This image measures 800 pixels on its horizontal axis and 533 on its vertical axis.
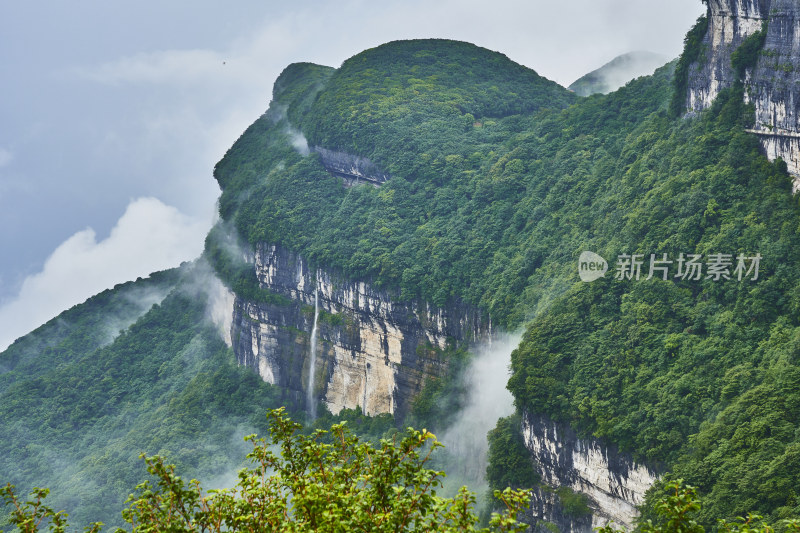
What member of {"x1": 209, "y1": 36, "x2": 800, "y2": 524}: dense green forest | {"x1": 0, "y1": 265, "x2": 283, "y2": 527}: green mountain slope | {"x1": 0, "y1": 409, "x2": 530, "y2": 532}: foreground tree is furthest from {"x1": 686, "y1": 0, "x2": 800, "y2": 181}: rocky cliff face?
{"x1": 0, "y1": 265, "x2": 283, "y2": 527}: green mountain slope

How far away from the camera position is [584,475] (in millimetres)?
41281

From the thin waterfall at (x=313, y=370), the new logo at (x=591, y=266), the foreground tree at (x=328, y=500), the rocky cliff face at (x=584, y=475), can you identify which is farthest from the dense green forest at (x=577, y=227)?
the foreground tree at (x=328, y=500)

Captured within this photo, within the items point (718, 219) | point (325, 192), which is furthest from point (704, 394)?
point (325, 192)

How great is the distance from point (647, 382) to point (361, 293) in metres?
24.9

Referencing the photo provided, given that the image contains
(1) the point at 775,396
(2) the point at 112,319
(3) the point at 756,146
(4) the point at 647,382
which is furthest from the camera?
(2) the point at 112,319

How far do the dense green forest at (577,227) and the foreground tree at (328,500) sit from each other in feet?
55.9

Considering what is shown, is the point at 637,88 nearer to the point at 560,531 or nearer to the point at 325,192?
the point at 325,192

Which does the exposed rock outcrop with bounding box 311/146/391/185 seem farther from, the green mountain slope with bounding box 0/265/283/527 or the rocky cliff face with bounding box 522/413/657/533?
the rocky cliff face with bounding box 522/413/657/533

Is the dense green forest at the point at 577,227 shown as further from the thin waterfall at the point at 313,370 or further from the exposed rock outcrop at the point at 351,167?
the thin waterfall at the point at 313,370

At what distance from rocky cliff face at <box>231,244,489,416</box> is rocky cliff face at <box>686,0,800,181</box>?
707 inches

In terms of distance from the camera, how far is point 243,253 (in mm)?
73562

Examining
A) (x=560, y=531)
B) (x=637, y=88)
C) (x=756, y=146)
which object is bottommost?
(x=560, y=531)

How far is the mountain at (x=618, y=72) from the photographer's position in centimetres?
9838

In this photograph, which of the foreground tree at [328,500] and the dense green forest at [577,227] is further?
the dense green forest at [577,227]
